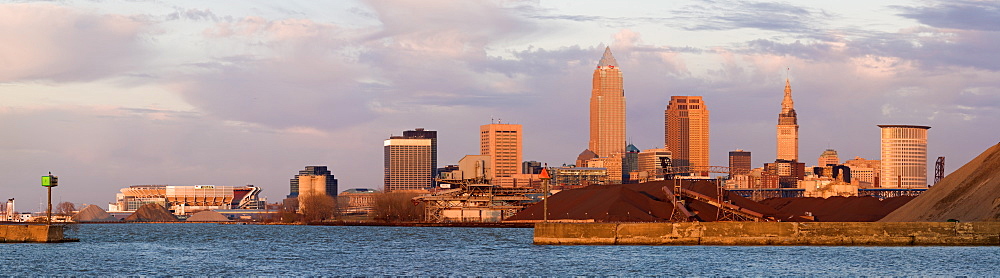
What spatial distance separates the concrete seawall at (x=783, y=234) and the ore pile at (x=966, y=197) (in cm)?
1184

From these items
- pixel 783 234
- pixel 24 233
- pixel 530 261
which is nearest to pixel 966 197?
pixel 783 234

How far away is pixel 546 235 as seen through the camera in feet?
345

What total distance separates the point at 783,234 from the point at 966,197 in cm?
3037

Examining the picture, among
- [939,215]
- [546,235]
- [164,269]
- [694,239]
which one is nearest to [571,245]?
[546,235]

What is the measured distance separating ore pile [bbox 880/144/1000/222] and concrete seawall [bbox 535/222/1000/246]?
11842mm

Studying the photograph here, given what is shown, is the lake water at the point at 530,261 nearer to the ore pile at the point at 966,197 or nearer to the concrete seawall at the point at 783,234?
the concrete seawall at the point at 783,234

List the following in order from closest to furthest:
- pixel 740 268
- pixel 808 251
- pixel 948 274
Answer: pixel 948 274 < pixel 740 268 < pixel 808 251

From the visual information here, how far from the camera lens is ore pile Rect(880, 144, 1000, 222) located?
11381 centimetres

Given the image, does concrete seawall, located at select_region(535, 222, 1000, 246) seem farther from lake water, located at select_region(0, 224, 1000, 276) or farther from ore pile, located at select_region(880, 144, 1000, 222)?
ore pile, located at select_region(880, 144, 1000, 222)

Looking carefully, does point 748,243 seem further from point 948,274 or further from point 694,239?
point 948,274

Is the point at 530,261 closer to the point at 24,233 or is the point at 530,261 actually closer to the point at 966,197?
the point at 24,233

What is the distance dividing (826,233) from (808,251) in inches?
297

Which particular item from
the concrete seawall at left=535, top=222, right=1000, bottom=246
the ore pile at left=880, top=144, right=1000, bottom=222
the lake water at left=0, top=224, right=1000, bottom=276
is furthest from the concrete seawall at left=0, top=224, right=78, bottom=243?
the ore pile at left=880, top=144, right=1000, bottom=222

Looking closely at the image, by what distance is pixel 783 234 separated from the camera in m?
100
